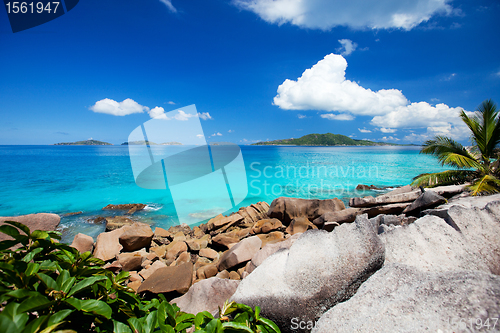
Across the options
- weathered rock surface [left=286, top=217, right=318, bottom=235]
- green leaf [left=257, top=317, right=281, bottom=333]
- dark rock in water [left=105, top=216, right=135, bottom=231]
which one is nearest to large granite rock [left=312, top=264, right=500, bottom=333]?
green leaf [left=257, top=317, right=281, bottom=333]

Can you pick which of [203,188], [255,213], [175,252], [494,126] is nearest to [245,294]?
[175,252]

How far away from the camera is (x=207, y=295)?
9.40ft

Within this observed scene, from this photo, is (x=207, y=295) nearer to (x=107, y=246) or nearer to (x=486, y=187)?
(x=107, y=246)

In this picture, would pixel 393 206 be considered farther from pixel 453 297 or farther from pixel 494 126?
pixel 494 126

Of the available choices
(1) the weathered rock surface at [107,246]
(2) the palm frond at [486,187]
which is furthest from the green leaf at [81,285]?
(2) the palm frond at [486,187]

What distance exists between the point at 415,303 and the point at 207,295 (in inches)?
94.5

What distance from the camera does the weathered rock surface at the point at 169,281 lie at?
362 centimetres

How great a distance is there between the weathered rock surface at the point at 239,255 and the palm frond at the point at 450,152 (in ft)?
35.1

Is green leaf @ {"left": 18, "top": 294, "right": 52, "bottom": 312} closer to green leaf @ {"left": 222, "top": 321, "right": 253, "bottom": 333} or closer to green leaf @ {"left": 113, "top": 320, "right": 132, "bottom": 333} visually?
green leaf @ {"left": 113, "top": 320, "right": 132, "bottom": 333}

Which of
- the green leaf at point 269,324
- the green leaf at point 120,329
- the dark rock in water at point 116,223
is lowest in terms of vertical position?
the dark rock in water at point 116,223

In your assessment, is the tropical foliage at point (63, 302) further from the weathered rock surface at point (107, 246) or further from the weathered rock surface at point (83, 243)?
the weathered rock surface at point (83, 243)

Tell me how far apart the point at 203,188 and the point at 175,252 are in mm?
15351

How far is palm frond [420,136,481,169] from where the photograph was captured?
381 inches

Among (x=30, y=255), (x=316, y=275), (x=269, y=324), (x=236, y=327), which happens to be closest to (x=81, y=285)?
(x=30, y=255)
